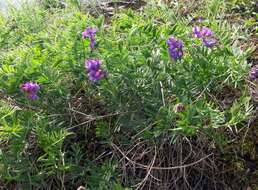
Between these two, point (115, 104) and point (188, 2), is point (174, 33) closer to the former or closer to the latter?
point (115, 104)

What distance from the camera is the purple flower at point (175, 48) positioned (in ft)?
6.22

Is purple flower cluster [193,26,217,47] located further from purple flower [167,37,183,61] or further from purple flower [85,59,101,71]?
purple flower [85,59,101,71]

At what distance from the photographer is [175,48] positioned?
1.90 metres

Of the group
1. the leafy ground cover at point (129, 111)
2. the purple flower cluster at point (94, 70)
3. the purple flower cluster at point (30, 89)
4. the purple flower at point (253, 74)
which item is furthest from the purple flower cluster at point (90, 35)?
the purple flower at point (253, 74)

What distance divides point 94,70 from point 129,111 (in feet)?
0.70

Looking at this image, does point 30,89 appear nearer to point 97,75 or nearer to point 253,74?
point 97,75

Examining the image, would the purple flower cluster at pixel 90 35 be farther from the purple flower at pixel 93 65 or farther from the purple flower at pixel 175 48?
the purple flower at pixel 175 48

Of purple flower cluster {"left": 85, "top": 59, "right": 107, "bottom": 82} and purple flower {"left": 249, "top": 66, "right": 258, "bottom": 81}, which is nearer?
purple flower cluster {"left": 85, "top": 59, "right": 107, "bottom": 82}

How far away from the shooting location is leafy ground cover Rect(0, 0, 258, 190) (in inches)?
75.3

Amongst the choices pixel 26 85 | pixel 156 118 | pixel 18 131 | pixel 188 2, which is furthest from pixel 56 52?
pixel 188 2

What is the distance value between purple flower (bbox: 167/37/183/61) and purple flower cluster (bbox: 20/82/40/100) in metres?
0.51

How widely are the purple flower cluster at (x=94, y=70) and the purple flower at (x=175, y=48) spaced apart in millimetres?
254

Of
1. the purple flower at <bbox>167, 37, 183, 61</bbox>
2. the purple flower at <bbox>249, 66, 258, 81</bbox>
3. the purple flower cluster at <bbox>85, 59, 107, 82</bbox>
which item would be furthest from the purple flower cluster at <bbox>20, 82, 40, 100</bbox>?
the purple flower at <bbox>249, 66, 258, 81</bbox>

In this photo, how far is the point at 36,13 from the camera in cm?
271
